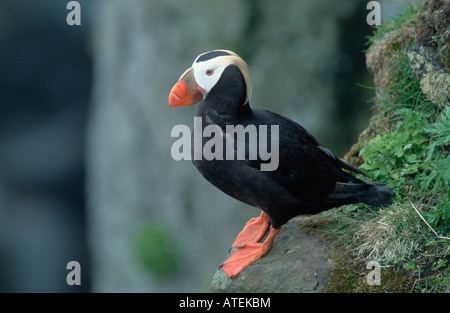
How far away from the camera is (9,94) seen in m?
10.2

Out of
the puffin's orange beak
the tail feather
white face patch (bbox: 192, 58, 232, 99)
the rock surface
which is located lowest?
the rock surface

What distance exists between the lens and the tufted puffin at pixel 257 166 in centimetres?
309

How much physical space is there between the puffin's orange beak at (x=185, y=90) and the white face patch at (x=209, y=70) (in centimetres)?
4

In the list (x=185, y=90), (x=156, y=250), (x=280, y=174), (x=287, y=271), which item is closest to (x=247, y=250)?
(x=287, y=271)

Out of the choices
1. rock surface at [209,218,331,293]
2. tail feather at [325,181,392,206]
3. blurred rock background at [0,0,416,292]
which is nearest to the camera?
rock surface at [209,218,331,293]

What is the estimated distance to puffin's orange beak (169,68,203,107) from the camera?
10.4ft

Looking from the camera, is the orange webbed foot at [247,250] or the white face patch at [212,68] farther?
the orange webbed foot at [247,250]

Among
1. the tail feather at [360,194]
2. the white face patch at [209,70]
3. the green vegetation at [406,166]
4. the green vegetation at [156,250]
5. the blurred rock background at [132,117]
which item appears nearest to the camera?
the green vegetation at [406,166]

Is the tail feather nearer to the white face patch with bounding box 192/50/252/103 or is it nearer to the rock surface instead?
the rock surface

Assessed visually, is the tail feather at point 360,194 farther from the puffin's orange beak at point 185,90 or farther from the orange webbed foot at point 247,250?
the puffin's orange beak at point 185,90

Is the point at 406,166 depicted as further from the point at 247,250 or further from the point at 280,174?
the point at 247,250

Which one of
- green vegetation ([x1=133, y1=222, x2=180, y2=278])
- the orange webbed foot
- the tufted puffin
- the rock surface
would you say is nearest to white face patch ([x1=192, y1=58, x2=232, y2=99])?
the tufted puffin

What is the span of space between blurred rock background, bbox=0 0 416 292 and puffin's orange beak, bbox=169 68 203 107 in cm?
388

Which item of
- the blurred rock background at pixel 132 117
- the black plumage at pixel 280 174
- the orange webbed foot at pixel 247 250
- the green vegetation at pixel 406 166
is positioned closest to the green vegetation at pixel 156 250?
the blurred rock background at pixel 132 117
